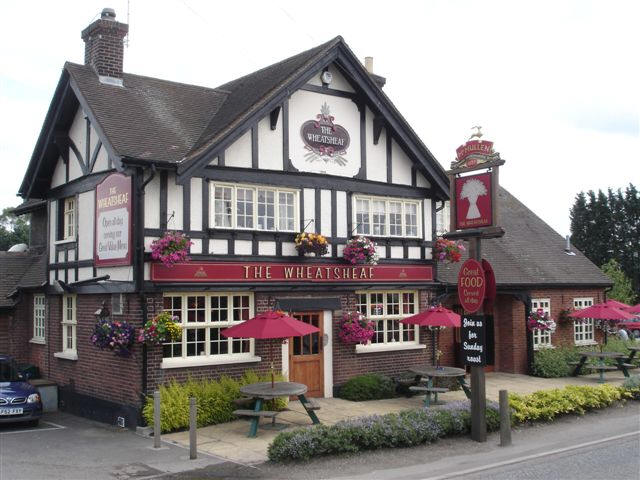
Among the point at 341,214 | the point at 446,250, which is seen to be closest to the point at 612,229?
the point at 446,250

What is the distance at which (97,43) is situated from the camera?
57.1 feet

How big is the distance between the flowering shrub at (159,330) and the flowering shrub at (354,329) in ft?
15.2

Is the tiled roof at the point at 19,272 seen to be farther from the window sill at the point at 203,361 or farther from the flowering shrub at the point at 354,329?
the flowering shrub at the point at 354,329

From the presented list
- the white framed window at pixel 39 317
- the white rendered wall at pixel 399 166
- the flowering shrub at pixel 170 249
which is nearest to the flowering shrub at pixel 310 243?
the flowering shrub at pixel 170 249

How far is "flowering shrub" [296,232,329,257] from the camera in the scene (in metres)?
16.5

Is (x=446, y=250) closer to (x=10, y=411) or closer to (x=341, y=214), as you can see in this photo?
(x=341, y=214)

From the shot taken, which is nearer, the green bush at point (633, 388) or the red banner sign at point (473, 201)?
the red banner sign at point (473, 201)

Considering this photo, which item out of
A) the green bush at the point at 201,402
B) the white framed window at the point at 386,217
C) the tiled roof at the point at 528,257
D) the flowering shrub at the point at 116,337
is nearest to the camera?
the green bush at the point at 201,402

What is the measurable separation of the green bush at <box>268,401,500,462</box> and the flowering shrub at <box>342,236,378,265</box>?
15.2ft

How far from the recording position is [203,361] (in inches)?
600

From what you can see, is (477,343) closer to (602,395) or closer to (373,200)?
(602,395)

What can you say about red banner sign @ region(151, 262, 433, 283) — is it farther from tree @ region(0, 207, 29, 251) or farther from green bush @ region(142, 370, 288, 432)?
tree @ region(0, 207, 29, 251)

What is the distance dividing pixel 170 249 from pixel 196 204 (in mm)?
1599

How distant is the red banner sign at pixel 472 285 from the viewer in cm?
1302
